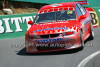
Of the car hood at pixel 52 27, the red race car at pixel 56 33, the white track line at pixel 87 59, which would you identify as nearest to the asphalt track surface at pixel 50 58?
the white track line at pixel 87 59

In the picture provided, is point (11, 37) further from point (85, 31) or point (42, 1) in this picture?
point (42, 1)

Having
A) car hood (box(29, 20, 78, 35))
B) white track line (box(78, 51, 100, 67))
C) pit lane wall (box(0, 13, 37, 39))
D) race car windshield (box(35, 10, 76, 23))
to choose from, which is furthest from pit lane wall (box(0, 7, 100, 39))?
white track line (box(78, 51, 100, 67))

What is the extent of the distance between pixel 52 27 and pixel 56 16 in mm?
1182

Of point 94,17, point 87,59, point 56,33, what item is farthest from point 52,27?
point 94,17

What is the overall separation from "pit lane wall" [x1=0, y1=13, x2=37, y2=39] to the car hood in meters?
5.57

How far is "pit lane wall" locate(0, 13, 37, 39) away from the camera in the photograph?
16.9m

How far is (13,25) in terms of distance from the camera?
17062 mm

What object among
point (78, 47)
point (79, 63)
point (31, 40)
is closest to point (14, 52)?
point (31, 40)

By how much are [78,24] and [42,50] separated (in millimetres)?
1510

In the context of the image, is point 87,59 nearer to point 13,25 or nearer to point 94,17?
point 13,25

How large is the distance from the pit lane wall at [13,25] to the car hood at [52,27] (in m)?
5.57

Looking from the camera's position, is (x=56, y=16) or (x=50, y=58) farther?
(x=56, y=16)

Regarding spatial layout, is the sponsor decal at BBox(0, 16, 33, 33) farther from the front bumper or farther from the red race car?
the front bumper

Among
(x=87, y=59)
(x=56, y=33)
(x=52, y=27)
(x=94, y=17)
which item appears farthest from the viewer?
(x=94, y=17)
